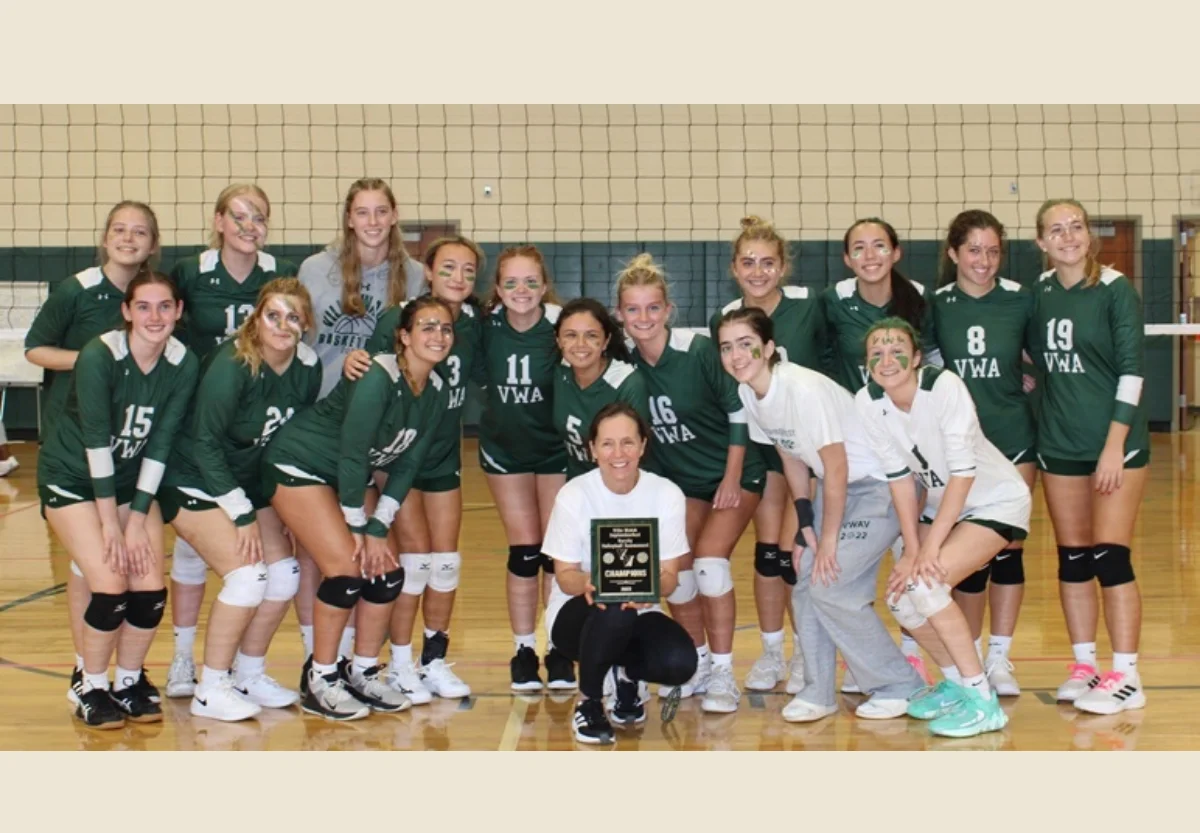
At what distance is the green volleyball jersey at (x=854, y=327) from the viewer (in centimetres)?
482

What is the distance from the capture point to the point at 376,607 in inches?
182

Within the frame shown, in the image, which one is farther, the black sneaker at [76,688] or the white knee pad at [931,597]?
the black sneaker at [76,688]

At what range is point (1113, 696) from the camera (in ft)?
14.9

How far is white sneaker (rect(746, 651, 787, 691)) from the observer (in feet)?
16.0

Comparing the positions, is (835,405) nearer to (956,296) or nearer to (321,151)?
(956,296)

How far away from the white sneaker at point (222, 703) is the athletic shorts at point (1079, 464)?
2.85 metres

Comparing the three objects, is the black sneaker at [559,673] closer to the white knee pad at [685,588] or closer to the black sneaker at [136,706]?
the white knee pad at [685,588]

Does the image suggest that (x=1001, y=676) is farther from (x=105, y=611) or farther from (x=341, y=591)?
(x=105, y=611)

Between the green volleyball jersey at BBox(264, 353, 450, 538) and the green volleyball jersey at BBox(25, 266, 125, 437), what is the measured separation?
2.47 feet

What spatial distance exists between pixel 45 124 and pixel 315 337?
947 centimetres

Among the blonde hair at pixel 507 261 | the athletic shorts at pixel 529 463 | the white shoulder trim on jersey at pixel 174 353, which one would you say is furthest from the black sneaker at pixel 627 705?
the white shoulder trim on jersey at pixel 174 353

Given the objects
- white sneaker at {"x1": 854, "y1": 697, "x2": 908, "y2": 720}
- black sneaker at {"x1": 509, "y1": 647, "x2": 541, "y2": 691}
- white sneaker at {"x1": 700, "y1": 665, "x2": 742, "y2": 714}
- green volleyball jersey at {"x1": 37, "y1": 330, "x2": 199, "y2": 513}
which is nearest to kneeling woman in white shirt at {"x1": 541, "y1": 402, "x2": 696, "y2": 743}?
white sneaker at {"x1": 700, "y1": 665, "x2": 742, "y2": 714}

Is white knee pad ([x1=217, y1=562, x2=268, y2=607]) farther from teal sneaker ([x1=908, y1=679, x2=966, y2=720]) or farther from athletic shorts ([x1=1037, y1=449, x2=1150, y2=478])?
athletic shorts ([x1=1037, y1=449, x2=1150, y2=478])

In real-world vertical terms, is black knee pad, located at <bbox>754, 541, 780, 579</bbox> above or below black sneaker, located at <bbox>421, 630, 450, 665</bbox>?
above
